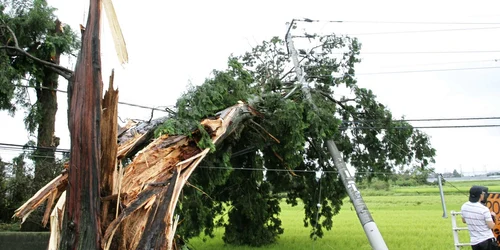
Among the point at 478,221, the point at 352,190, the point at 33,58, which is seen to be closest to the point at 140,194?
the point at 478,221

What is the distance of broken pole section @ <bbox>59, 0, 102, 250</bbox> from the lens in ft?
16.7

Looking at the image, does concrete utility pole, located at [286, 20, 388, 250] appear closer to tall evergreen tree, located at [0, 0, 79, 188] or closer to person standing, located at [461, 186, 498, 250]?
person standing, located at [461, 186, 498, 250]

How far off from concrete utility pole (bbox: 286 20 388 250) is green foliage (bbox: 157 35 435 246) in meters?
0.24

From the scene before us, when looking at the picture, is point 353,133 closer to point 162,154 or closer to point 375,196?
point 162,154

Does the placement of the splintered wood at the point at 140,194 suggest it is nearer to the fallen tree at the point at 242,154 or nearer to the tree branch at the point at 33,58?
the fallen tree at the point at 242,154

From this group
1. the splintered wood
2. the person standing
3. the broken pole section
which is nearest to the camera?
the broken pole section

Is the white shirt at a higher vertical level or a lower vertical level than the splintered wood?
lower

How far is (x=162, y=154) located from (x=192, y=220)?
5169 mm

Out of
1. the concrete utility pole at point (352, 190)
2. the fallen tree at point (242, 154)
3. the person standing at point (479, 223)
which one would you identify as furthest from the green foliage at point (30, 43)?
the person standing at point (479, 223)

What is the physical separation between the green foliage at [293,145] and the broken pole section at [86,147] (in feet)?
14.9

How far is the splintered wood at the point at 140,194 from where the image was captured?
5.36 meters

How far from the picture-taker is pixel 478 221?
6.68 metres

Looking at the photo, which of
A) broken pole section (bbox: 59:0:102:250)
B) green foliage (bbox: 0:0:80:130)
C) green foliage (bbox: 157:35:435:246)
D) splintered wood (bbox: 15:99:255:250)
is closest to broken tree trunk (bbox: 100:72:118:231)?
splintered wood (bbox: 15:99:255:250)

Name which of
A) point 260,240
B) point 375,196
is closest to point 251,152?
point 260,240
